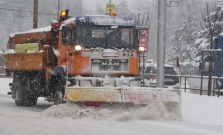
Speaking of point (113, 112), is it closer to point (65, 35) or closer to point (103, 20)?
point (65, 35)

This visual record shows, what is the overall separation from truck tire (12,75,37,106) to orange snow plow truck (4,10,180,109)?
5.38ft

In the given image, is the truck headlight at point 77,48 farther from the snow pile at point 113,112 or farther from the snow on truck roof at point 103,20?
the snow pile at point 113,112

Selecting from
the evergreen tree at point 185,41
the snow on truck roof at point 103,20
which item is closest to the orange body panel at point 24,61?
the snow on truck roof at point 103,20

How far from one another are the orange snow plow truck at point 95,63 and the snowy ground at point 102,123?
348 millimetres

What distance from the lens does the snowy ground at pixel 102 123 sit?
9.91 m

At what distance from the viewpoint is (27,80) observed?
16.4 metres

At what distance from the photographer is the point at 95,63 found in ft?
43.0

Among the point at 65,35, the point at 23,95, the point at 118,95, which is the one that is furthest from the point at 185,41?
the point at 118,95

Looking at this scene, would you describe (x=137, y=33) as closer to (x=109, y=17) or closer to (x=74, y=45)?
(x=109, y=17)

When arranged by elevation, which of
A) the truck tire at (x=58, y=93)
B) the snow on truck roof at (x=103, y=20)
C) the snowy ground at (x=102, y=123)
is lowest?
the snowy ground at (x=102, y=123)

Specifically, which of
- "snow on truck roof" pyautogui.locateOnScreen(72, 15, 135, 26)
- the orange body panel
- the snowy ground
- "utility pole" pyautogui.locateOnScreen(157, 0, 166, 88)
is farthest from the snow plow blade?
"utility pole" pyautogui.locateOnScreen(157, 0, 166, 88)

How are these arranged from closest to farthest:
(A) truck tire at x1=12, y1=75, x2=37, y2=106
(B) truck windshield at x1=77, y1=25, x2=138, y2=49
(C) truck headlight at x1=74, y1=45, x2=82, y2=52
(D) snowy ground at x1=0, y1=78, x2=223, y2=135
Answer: (D) snowy ground at x1=0, y1=78, x2=223, y2=135 < (C) truck headlight at x1=74, y1=45, x2=82, y2=52 < (B) truck windshield at x1=77, y1=25, x2=138, y2=49 < (A) truck tire at x1=12, y1=75, x2=37, y2=106

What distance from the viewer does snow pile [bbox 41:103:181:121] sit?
476 inches

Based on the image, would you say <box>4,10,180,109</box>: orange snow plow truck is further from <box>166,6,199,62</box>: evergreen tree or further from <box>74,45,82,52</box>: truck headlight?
<box>166,6,199,62</box>: evergreen tree
